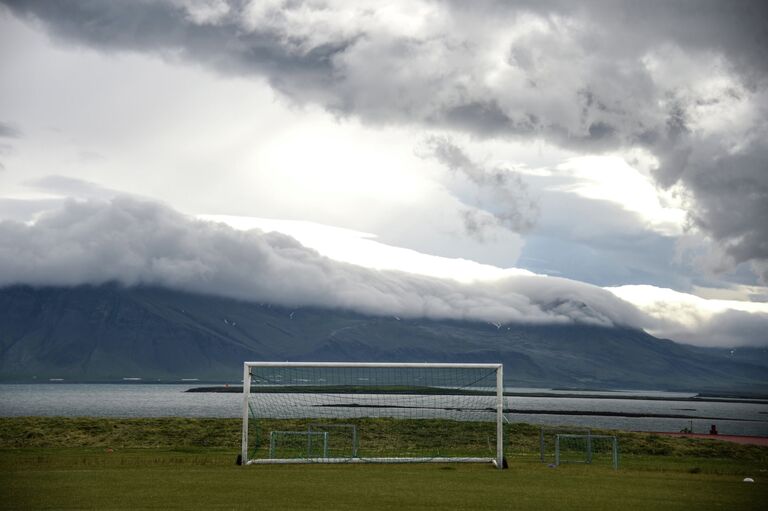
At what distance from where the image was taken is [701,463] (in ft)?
147

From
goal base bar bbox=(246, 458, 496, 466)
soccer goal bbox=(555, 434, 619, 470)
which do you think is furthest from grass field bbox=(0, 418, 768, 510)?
soccer goal bbox=(555, 434, 619, 470)

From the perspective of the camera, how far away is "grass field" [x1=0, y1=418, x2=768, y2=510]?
24.0 metres

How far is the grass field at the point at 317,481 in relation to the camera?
2405 cm

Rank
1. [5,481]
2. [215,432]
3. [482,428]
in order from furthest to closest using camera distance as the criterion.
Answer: [482,428] → [215,432] → [5,481]

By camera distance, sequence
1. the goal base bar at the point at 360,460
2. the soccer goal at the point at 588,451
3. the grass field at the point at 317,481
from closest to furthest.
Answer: the grass field at the point at 317,481
the goal base bar at the point at 360,460
the soccer goal at the point at 588,451

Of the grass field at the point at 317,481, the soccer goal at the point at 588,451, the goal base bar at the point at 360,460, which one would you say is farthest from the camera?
the soccer goal at the point at 588,451

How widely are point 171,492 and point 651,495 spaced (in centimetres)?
1517

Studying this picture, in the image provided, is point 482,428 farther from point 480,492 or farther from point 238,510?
point 238,510

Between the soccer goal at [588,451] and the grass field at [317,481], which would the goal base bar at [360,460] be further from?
the soccer goal at [588,451]

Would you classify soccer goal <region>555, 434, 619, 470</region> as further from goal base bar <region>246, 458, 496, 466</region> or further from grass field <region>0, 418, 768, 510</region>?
goal base bar <region>246, 458, 496, 466</region>

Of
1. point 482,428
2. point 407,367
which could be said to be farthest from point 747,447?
point 407,367

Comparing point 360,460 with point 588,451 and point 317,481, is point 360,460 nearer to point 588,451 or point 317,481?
point 317,481

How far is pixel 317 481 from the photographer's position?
29.9m

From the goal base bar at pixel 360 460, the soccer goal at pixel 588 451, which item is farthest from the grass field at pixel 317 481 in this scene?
the soccer goal at pixel 588 451
